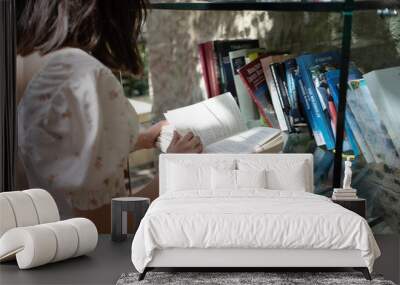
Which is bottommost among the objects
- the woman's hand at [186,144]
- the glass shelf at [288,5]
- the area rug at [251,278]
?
the area rug at [251,278]

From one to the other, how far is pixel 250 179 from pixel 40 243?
1879 millimetres

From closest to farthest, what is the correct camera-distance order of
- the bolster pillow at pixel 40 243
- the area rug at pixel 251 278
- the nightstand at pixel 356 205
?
1. the area rug at pixel 251 278
2. the bolster pillow at pixel 40 243
3. the nightstand at pixel 356 205

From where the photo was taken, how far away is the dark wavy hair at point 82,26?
22.8ft

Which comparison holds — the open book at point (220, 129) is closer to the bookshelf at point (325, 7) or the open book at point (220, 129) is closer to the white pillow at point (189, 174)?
the white pillow at point (189, 174)

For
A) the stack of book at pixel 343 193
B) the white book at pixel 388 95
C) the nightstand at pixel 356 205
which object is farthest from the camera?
the white book at pixel 388 95

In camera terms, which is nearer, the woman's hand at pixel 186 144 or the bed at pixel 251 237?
the bed at pixel 251 237

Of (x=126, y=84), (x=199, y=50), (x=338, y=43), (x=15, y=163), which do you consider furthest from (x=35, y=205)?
(x=338, y=43)

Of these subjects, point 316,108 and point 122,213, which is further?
point 316,108

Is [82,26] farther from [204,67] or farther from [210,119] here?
[210,119]

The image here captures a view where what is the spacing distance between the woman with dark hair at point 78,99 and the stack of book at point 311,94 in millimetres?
628

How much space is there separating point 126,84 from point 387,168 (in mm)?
2381

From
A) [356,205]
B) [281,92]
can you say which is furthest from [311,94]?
[356,205]

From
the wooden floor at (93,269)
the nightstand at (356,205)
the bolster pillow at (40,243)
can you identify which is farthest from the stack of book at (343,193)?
the bolster pillow at (40,243)

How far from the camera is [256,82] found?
720cm
